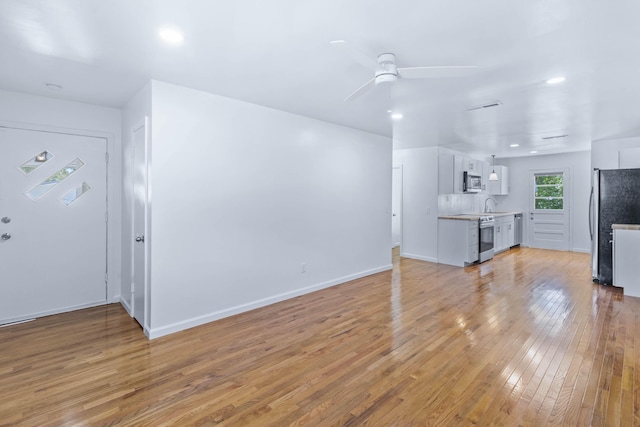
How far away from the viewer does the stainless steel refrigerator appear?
15.9 feet

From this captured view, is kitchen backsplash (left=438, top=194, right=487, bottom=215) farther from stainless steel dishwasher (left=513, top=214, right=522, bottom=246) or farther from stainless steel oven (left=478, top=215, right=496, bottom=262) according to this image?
stainless steel dishwasher (left=513, top=214, right=522, bottom=246)

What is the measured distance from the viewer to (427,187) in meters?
6.77

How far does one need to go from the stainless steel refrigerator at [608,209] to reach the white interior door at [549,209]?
130 inches

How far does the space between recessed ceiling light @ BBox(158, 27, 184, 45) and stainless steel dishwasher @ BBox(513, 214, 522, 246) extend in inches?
344

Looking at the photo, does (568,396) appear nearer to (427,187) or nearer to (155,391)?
(155,391)

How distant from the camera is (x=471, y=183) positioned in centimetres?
701

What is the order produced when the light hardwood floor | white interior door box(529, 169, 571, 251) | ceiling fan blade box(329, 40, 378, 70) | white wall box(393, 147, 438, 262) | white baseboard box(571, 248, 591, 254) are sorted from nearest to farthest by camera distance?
ceiling fan blade box(329, 40, 378, 70) < the light hardwood floor < white wall box(393, 147, 438, 262) < white baseboard box(571, 248, 591, 254) < white interior door box(529, 169, 571, 251)

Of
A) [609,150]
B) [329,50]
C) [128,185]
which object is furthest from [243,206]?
[609,150]

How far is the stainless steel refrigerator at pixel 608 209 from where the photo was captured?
4844 millimetres

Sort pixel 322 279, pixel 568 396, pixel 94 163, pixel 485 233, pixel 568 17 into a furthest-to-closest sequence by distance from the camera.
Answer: pixel 485 233, pixel 322 279, pixel 94 163, pixel 568 396, pixel 568 17

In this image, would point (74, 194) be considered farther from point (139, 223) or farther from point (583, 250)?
point (583, 250)

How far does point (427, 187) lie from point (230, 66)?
5116mm

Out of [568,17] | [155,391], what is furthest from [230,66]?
[155,391]

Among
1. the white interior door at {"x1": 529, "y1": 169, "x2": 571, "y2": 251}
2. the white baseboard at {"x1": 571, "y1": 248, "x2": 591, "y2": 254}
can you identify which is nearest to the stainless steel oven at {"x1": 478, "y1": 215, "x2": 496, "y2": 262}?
the white interior door at {"x1": 529, "y1": 169, "x2": 571, "y2": 251}
